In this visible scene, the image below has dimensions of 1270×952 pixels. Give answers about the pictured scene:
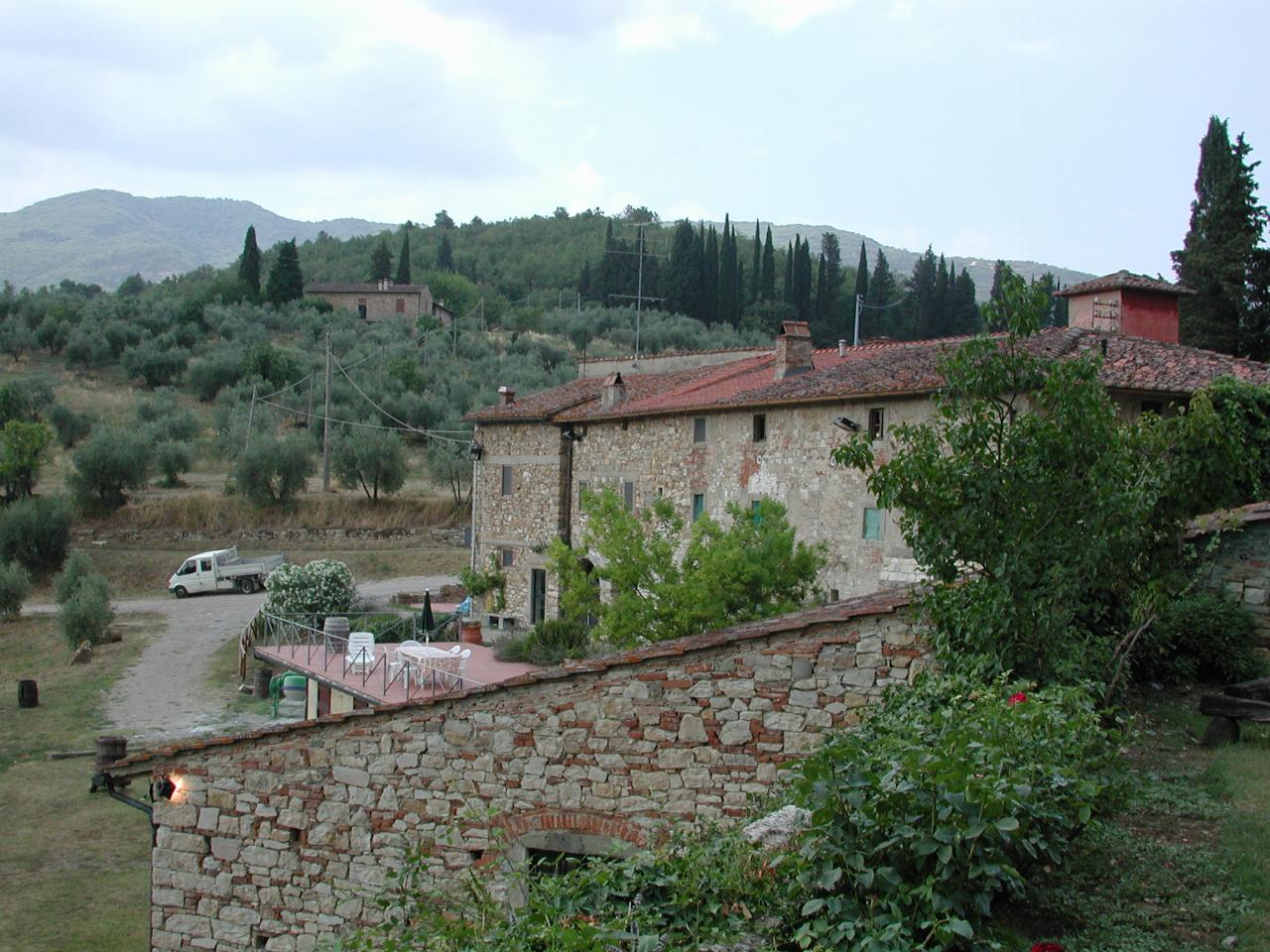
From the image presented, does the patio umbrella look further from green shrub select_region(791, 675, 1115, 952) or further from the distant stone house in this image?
the distant stone house

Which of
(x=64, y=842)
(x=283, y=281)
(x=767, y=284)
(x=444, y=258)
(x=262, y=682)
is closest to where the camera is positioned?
(x=64, y=842)

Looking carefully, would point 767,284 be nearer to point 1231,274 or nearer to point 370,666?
point 1231,274

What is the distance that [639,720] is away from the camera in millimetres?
9141

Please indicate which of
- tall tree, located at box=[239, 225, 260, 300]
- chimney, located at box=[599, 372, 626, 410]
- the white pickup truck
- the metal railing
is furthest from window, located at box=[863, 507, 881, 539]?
tall tree, located at box=[239, 225, 260, 300]

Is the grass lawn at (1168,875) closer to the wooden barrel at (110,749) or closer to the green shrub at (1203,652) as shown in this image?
the green shrub at (1203,652)

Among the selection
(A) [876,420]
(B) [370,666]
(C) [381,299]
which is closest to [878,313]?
(C) [381,299]

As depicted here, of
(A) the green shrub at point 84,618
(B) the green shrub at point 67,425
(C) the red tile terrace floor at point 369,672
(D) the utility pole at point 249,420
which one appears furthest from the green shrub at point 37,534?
(C) the red tile terrace floor at point 369,672

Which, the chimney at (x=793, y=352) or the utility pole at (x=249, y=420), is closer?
the chimney at (x=793, y=352)

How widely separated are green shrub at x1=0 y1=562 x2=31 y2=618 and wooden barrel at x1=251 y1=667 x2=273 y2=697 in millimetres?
13821

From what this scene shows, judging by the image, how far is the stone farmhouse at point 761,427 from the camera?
64.5 feet

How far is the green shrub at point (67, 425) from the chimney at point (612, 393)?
33000 mm

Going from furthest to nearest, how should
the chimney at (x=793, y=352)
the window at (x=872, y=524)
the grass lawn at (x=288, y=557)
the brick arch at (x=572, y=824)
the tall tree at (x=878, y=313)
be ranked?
1. the tall tree at (x=878, y=313)
2. the grass lawn at (x=288, y=557)
3. the chimney at (x=793, y=352)
4. the window at (x=872, y=524)
5. the brick arch at (x=572, y=824)

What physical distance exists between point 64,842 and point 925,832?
14.3m

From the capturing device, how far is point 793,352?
25484 mm
